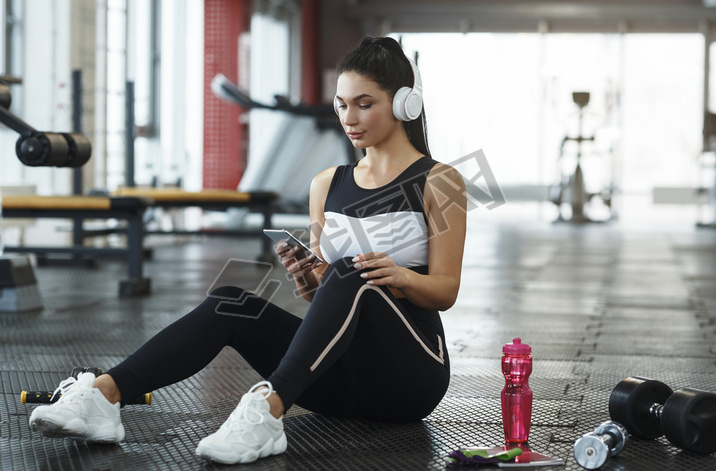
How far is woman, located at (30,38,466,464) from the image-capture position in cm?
154

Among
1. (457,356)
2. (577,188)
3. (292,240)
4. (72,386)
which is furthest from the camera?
(577,188)

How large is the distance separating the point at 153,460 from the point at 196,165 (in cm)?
956

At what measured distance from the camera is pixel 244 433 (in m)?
1.49

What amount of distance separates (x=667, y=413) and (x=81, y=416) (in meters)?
1.09

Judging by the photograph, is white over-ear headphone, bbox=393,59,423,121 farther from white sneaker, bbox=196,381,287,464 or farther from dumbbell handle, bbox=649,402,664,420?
dumbbell handle, bbox=649,402,664,420

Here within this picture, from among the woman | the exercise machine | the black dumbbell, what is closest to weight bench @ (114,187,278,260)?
the exercise machine

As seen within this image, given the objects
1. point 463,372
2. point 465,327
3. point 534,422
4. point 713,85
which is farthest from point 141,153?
point 713,85

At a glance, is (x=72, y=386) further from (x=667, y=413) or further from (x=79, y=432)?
(x=667, y=413)

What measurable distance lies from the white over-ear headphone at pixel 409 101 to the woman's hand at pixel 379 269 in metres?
0.30

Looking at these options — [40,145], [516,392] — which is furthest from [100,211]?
[516,392]

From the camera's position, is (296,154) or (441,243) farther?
(296,154)

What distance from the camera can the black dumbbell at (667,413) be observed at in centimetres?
162

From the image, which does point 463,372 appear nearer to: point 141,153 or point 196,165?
point 141,153

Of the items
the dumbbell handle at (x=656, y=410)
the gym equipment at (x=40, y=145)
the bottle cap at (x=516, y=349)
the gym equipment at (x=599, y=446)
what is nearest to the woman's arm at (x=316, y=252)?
the bottle cap at (x=516, y=349)
